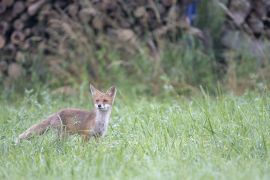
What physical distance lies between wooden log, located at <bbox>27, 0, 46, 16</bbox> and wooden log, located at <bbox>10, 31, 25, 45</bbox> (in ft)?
1.13

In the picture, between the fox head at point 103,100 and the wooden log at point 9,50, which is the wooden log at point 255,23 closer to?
the wooden log at point 9,50

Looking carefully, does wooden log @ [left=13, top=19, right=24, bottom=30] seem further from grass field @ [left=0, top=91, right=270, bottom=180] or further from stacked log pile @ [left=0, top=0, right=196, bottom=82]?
grass field @ [left=0, top=91, right=270, bottom=180]

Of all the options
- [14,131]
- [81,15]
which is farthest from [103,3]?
[14,131]

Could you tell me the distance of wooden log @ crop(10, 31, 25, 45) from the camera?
10656 mm

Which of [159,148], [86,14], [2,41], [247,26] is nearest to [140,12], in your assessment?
[86,14]

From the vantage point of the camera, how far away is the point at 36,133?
22.2ft

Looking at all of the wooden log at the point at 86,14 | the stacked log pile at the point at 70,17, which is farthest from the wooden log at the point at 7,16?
the wooden log at the point at 86,14

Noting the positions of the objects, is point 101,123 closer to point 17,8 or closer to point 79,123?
point 79,123

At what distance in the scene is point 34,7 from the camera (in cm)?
1065

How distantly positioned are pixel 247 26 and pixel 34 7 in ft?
11.0

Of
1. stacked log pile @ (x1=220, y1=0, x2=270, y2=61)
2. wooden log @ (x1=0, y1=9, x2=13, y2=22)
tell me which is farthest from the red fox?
stacked log pile @ (x1=220, y1=0, x2=270, y2=61)

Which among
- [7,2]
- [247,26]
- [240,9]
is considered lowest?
[247,26]

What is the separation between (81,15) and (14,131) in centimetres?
392

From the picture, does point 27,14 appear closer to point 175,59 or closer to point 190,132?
point 175,59
